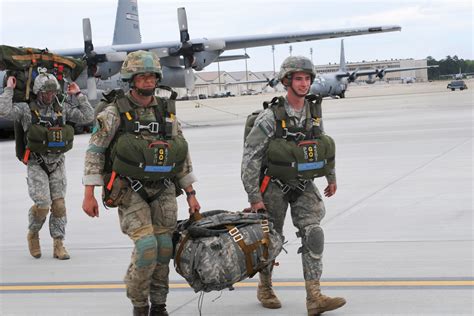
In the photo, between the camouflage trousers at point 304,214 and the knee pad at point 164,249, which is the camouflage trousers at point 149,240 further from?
the camouflage trousers at point 304,214

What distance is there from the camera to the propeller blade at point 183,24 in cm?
2919

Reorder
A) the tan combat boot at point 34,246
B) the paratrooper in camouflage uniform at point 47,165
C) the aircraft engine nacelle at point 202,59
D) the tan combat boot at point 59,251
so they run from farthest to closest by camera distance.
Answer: the aircraft engine nacelle at point 202,59
the tan combat boot at point 34,246
the tan combat boot at point 59,251
the paratrooper in camouflage uniform at point 47,165

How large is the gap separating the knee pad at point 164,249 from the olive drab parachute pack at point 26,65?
10.0 ft

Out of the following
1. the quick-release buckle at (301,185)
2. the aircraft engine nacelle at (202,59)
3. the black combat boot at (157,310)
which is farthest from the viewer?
the aircraft engine nacelle at (202,59)

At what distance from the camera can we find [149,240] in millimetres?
4941

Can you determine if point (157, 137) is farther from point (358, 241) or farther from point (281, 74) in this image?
point (358, 241)

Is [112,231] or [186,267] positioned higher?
[186,267]

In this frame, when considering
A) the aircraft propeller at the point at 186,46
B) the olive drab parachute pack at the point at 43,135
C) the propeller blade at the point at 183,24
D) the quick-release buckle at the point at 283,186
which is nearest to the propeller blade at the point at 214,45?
the aircraft propeller at the point at 186,46

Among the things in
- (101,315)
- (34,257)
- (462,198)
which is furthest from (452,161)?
(101,315)

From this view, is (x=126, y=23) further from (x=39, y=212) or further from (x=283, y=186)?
A: (x=283, y=186)

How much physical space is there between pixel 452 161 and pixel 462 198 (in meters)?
4.01

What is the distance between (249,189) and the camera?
17.5 ft

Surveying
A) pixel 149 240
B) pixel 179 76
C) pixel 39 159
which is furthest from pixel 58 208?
pixel 179 76

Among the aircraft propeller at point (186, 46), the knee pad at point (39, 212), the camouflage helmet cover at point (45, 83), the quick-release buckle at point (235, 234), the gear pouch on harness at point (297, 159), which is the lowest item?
the knee pad at point (39, 212)
